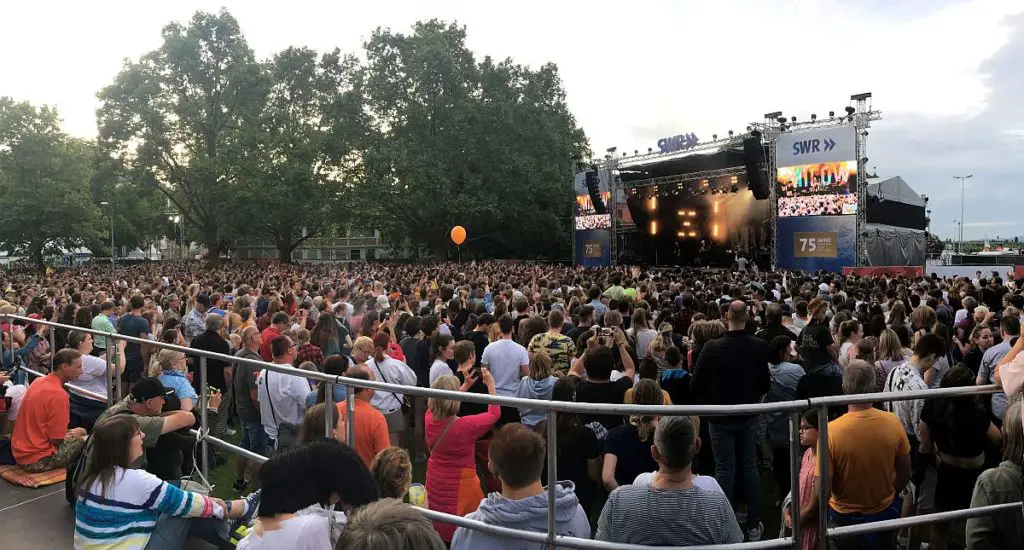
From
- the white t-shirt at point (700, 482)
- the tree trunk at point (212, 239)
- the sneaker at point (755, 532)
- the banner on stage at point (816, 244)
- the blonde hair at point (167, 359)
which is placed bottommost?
the sneaker at point (755, 532)

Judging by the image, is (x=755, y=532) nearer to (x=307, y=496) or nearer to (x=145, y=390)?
(x=307, y=496)

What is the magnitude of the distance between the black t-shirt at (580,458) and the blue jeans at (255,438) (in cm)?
278

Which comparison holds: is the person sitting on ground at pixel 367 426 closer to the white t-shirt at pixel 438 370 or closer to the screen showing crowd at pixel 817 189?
the white t-shirt at pixel 438 370

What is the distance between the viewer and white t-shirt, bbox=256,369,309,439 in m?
4.79

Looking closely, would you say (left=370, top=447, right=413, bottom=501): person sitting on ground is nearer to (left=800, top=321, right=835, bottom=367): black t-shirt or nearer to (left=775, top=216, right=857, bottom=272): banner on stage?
(left=800, top=321, right=835, bottom=367): black t-shirt

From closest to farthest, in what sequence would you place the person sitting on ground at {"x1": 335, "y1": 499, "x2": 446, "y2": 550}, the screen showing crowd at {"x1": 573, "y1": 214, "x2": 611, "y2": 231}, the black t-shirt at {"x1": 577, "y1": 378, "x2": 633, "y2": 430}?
the person sitting on ground at {"x1": 335, "y1": 499, "x2": 446, "y2": 550}, the black t-shirt at {"x1": 577, "y1": 378, "x2": 633, "y2": 430}, the screen showing crowd at {"x1": 573, "y1": 214, "x2": 611, "y2": 231}

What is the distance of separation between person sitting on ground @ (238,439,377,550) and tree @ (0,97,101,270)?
46784 mm

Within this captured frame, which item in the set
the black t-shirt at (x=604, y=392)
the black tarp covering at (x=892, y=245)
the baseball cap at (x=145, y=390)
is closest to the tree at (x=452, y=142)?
the black tarp covering at (x=892, y=245)

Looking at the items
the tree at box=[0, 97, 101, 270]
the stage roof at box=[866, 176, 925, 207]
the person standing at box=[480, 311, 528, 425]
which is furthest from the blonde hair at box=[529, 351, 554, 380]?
the tree at box=[0, 97, 101, 270]

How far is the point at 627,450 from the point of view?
376 centimetres

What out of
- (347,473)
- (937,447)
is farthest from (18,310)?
(937,447)

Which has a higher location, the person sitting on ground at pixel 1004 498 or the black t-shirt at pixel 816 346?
the black t-shirt at pixel 816 346

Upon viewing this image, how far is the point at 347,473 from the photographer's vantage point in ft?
8.22

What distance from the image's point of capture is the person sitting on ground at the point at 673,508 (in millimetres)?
2693
